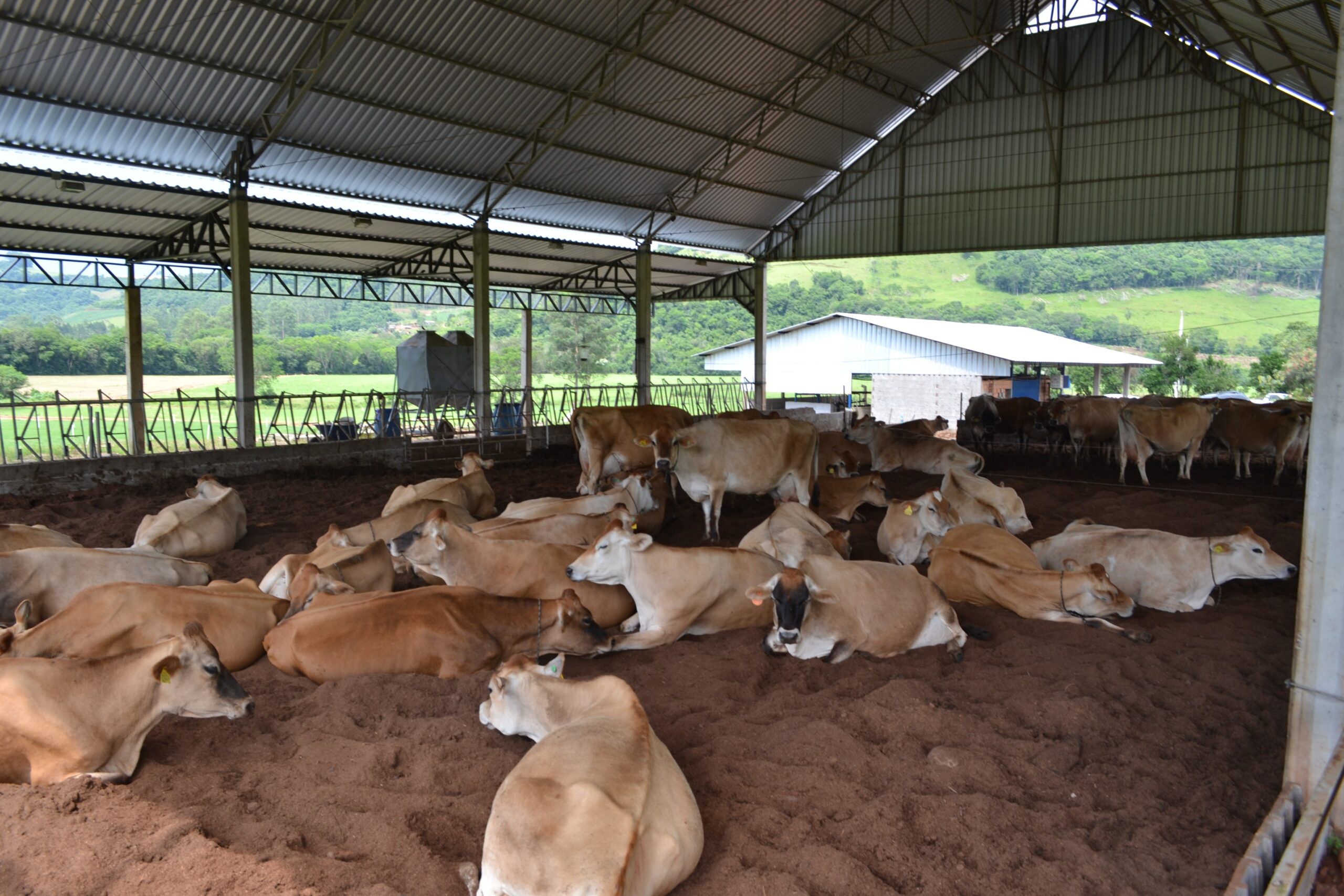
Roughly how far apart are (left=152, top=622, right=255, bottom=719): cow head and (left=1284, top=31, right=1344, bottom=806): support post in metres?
4.58

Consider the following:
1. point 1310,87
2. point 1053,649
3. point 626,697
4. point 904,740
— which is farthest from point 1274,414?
point 626,697

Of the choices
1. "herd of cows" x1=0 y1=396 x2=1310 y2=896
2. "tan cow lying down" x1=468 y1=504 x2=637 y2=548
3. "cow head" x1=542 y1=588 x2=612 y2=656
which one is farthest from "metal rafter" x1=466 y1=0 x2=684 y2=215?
"cow head" x1=542 y1=588 x2=612 y2=656

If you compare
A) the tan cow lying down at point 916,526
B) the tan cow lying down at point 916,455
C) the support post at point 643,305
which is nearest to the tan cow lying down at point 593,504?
the tan cow lying down at point 916,526

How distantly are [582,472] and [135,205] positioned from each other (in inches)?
444

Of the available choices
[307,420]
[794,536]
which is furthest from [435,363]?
[794,536]

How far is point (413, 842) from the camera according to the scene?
3.59m

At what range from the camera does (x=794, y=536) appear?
7.34 metres

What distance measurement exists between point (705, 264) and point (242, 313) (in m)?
15.2

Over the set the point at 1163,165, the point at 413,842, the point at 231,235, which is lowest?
the point at 413,842

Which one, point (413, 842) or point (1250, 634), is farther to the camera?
point (1250, 634)

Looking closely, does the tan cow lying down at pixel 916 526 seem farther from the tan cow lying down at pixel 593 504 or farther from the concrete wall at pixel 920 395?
A: the concrete wall at pixel 920 395

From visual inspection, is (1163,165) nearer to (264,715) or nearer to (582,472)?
(582,472)

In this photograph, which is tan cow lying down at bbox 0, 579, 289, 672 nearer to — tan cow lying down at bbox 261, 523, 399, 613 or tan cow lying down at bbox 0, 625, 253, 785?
tan cow lying down at bbox 261, 523, 399, 613

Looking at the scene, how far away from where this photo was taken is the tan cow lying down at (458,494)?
9398mm
